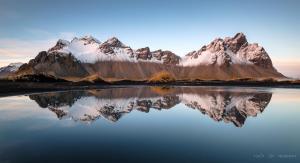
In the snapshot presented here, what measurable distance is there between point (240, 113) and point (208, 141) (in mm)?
15444

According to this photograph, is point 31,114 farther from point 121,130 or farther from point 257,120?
point 257,120

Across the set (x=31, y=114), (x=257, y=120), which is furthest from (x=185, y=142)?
(x=31, y=114)

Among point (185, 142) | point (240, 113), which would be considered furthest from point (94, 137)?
point (240, 113)

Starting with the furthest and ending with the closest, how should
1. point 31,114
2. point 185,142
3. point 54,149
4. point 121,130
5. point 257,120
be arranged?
1. point 31,114
2. point 257,120
3. point 121,130
4. point 185,142
5. point 54,149

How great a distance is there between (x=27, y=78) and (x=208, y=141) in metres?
120

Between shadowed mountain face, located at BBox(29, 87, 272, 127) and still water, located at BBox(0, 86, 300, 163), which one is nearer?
still water, located at BBox(0, 86, 300, 163)

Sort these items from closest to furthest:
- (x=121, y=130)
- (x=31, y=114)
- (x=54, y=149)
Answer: (x=54, y=149) < (x=121, y=130) < (x=31, y=114)

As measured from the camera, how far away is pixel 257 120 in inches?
1125

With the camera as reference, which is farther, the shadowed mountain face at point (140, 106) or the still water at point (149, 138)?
the shadowed mountain face at point (140, 106)

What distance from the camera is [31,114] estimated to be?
33.0 meters

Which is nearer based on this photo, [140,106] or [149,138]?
[149,138]

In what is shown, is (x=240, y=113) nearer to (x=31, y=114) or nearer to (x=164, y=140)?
(x=164, y=140)

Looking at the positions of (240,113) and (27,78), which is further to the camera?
(27,78)

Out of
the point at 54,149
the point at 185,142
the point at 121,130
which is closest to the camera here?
the point at 54,149
